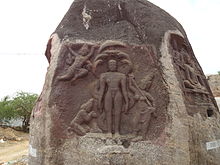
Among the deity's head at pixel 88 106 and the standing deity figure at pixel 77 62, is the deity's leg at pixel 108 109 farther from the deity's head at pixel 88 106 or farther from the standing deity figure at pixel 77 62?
the standing deity figure at pixel 77 62

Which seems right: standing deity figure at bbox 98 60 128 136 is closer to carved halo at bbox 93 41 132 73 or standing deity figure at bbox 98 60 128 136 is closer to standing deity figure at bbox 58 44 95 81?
carved halo at bbox 93 41 132 73

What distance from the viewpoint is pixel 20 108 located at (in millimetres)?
27062

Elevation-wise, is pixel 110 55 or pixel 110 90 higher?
pixel 110 55

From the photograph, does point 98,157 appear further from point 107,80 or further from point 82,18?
point 82,18

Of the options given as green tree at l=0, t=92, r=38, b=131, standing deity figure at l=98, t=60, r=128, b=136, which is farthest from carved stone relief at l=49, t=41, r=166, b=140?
green tree at l=0, t=92, r=38, b=131

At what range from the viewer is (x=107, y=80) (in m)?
4.30

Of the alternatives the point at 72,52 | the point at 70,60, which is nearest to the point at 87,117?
the point at 70,60

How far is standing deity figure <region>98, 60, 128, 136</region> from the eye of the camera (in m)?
4.15

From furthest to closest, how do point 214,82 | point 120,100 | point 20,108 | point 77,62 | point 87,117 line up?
point 20,108, point 214,82, point 77,62, point 120,100, point 87,117

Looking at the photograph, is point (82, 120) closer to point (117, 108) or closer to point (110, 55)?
point (117, 108)

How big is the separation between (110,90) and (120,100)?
20 centimetres

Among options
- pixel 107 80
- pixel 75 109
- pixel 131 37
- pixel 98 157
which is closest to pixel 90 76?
pixel 107 80

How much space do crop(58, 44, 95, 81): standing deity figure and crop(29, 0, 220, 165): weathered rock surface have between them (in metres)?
0.01

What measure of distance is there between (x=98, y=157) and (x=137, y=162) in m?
0.52
